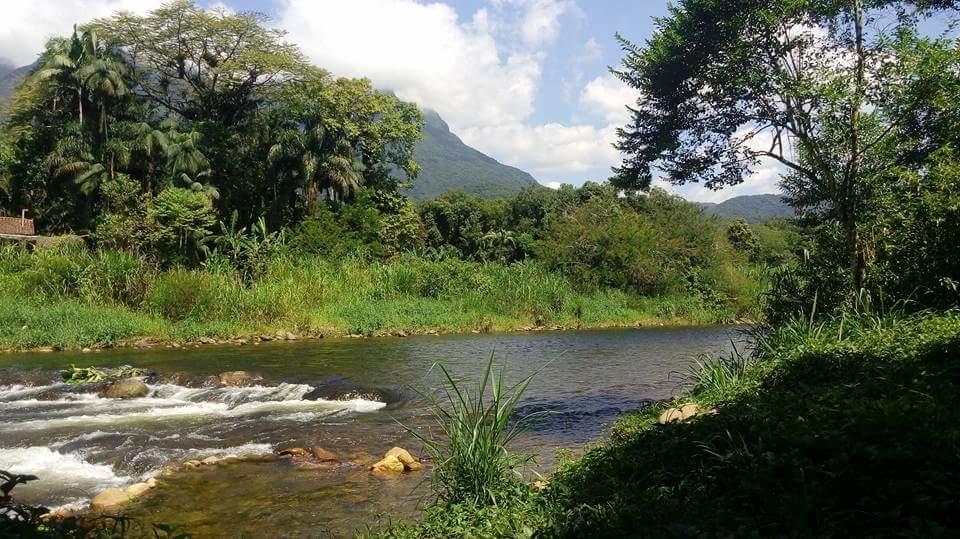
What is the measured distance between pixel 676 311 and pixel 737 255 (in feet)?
42.0

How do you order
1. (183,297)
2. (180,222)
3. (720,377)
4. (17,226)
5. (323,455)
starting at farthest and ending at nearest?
(17,226) < (180,222) < (183,297) < (323,455) < (720,377)

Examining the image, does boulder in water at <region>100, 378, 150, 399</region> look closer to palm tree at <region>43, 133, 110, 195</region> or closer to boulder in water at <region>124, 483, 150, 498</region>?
boulder in water at <region>124, 483, 150, 498</region>

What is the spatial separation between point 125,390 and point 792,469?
1220 cm

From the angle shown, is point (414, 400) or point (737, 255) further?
point (737, 255)

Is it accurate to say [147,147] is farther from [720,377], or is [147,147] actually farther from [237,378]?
[720,377]

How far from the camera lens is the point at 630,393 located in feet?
41.1

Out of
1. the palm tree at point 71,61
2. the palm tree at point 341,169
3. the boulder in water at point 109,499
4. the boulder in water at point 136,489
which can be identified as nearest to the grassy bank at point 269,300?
the palm tree at point 341,169

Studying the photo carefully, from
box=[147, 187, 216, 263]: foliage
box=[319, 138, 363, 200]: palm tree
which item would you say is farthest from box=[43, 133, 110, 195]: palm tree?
box=[319, 138, 363, 200]: palm tree

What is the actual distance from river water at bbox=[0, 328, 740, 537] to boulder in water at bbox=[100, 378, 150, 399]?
0.22 metres

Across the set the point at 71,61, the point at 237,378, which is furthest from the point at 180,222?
the point at 237,378

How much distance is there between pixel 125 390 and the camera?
12.2 metres

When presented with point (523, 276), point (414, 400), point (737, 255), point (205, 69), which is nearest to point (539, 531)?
point (414, 400)

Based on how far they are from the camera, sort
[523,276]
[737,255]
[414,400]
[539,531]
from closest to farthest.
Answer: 1. [539,531]
2. [414,400]
3. [523,276]
4. [737,255]

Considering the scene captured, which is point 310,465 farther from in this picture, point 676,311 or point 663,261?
point 663,261
